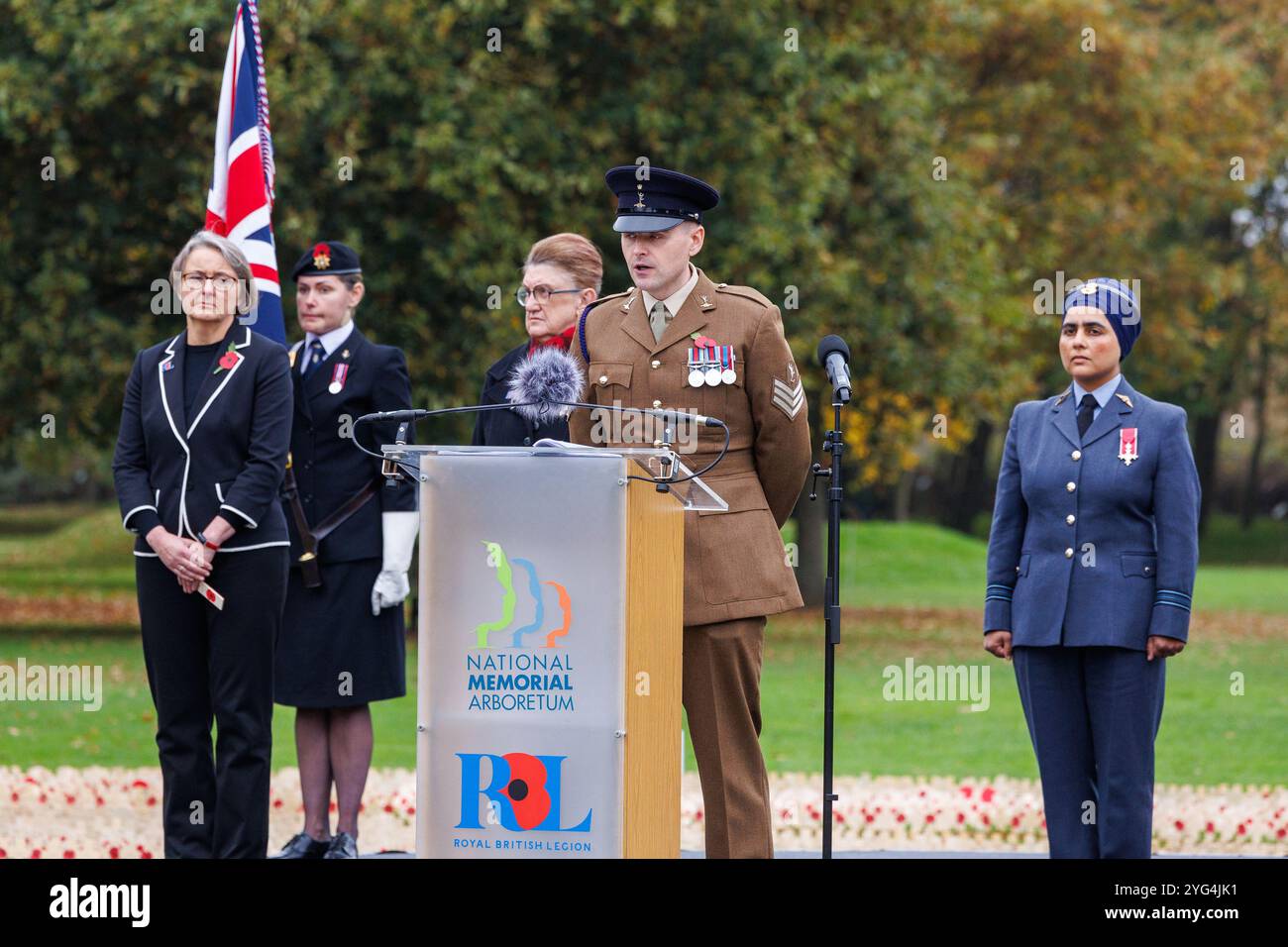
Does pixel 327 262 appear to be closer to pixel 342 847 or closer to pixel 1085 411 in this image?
pixel 342 847

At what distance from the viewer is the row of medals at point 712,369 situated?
217 inches

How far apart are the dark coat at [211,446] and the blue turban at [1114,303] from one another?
273cm

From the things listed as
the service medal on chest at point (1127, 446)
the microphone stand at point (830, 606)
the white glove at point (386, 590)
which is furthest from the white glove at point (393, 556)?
the service medal on chest at point (1127, 446)

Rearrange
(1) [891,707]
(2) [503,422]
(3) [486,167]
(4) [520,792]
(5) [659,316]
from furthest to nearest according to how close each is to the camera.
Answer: (3) [486,167], (1) [891,707], (2) [503,422], (5) [659,316], (4) [520,792]

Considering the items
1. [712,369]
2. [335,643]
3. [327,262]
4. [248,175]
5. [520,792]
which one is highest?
[248,175]

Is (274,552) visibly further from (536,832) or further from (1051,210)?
(1051,210)

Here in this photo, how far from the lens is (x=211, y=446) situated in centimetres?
620

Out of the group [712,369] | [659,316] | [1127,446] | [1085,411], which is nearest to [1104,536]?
Result: [1127,446]

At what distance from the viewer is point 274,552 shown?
20.5 feet

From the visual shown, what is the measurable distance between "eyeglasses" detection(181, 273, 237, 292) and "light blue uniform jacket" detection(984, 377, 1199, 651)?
9.26 ft

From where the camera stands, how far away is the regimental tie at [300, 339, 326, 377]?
740cm

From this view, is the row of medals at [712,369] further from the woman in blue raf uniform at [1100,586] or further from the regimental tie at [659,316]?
the woman in blue raf uniform at [1100,586]

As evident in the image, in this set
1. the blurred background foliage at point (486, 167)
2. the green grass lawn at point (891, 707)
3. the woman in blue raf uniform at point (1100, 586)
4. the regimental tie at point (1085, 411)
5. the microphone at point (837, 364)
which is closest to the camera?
the microphone at point (837, 364)

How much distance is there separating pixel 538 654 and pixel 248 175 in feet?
13.6
